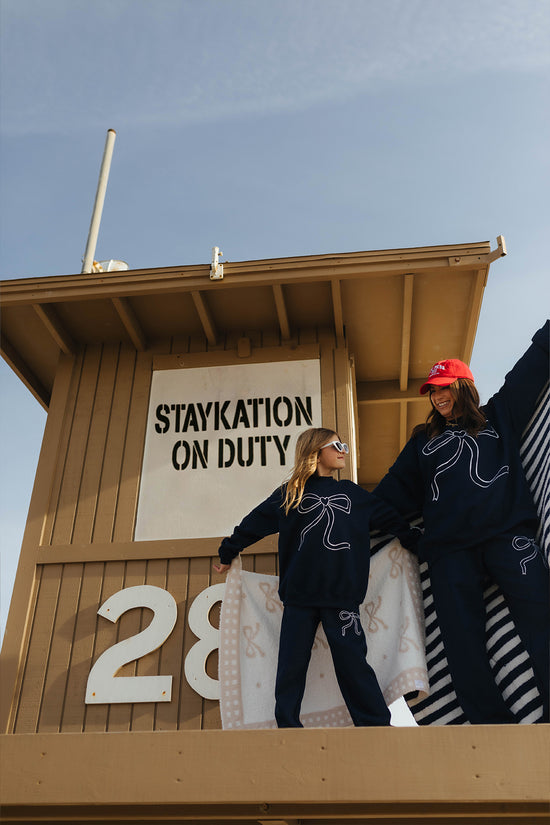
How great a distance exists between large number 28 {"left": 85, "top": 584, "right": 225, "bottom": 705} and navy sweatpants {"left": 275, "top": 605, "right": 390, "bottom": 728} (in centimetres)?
154

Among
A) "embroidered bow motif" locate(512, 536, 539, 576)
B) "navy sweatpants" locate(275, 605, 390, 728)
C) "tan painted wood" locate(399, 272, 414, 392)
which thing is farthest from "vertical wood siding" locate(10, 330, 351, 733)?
"embroidered bow motif" locate(512, 536, 539, 576)

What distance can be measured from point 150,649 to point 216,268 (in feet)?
9.03

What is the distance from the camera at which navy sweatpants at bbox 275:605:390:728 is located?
314 centimetres

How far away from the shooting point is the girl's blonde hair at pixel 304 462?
3670 millimetres

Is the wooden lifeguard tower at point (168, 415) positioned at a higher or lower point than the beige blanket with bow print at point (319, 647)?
higher

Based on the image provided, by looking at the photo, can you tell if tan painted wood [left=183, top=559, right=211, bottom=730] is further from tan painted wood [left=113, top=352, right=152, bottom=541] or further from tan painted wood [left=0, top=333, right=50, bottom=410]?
tan painted wood [left=0, top=333, right=50, bottom=410]

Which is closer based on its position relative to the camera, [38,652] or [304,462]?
[304,462]

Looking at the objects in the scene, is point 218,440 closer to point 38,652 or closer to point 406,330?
point 406,330

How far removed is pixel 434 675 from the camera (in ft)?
11.2

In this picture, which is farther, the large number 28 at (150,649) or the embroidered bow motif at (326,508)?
the large number 28 at (150,649)

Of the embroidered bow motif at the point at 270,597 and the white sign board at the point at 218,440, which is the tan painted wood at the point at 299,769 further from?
the white sign board at the point at 218,440

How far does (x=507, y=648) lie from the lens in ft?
10.3

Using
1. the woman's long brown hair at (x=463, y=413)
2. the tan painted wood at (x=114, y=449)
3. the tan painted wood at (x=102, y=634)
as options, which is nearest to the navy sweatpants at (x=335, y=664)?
the woman's long brown hair at (x=463, y=413)

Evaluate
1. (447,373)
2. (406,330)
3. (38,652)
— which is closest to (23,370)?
(38,652)
